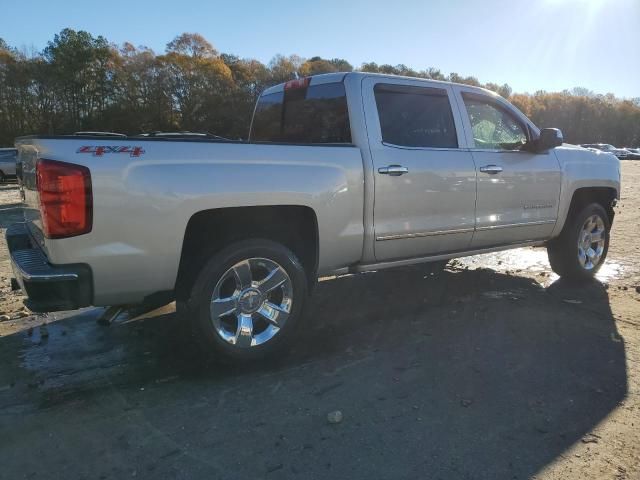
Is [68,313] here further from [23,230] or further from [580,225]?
[580,225]

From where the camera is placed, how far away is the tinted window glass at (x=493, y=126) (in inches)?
197

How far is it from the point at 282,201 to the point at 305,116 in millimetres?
1389

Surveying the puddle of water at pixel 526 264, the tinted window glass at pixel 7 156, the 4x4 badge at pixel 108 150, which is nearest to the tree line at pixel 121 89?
the tinted window glass at pixel 7 156

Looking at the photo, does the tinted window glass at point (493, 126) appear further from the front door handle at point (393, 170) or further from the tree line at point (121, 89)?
the tree line at point (121, 89)

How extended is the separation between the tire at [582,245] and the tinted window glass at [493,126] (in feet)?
4.13

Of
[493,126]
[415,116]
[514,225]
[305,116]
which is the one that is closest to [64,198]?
[305,116]

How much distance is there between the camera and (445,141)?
474cm

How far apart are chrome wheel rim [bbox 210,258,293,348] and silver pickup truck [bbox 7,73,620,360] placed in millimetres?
10

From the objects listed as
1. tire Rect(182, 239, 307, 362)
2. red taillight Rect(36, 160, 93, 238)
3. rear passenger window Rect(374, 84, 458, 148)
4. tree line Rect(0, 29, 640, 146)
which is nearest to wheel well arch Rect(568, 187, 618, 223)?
rear passenger window Rect(374, 84, 458, 148)

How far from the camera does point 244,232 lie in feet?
12.2

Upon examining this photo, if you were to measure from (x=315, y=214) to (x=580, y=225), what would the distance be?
11.7 feet

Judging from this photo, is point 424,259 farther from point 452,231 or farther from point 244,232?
point 244,232

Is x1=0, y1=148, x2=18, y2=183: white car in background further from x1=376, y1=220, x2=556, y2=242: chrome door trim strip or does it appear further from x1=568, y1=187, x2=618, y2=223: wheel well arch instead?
x1=568, y1=187, x2=618, y2=223: wheel well arch

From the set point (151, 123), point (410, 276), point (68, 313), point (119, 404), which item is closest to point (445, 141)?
point (410, 276)
